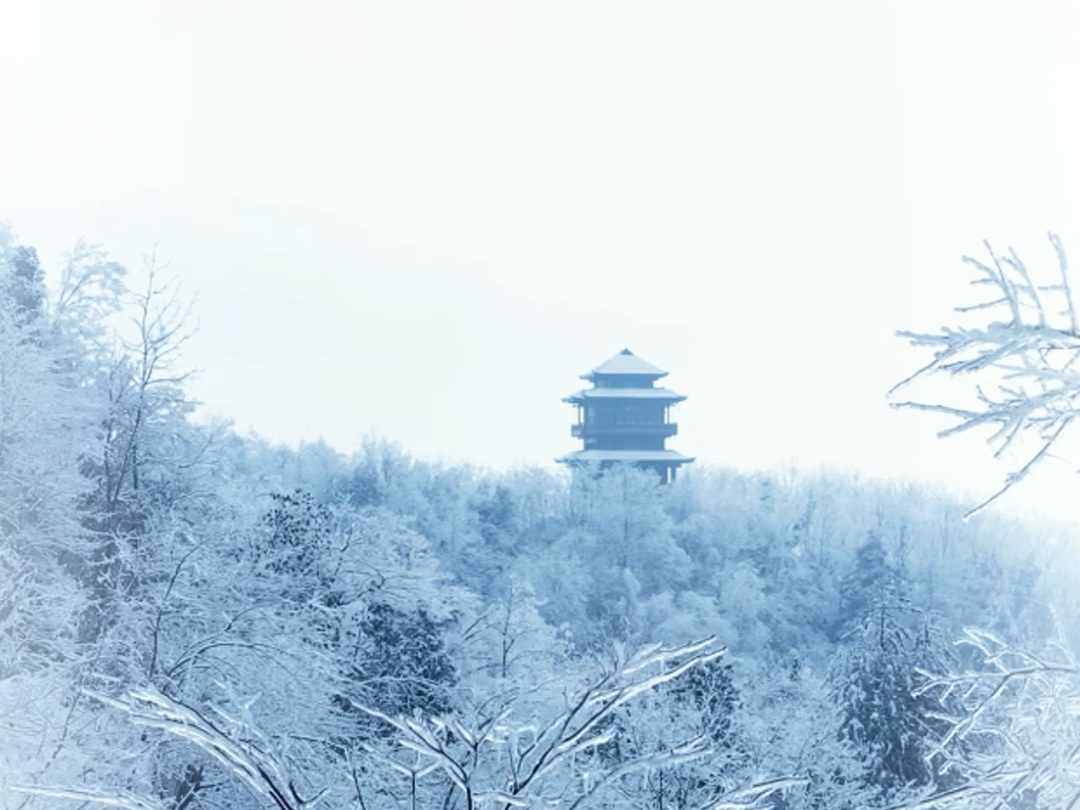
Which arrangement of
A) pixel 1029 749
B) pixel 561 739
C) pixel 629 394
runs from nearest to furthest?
1. pixel 561 739
2. pixel 1029 749
3. pixel 629 394

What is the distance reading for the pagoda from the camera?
165 feet

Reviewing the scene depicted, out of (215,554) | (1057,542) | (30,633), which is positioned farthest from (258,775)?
(1057,542)

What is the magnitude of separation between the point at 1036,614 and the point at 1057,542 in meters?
20.1

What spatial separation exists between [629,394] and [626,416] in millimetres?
1815

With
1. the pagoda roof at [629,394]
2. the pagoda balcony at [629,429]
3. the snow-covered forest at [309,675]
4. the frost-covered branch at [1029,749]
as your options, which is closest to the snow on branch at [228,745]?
the snow-covered forest at [309,675]

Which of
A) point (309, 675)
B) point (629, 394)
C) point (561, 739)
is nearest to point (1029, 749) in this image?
point (561, 739)

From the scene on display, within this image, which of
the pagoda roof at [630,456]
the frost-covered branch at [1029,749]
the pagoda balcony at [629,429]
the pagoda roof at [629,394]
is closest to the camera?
the frost-covered branch at [1029,749]

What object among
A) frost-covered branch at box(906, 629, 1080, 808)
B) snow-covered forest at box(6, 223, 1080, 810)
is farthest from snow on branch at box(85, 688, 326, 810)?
frost-covered branch at box(906, 629, 1080, 808)

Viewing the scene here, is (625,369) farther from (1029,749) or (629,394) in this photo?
(1029,749)

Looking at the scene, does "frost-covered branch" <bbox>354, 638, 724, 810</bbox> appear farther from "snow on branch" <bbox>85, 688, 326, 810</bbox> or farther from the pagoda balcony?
the pagoda balcony

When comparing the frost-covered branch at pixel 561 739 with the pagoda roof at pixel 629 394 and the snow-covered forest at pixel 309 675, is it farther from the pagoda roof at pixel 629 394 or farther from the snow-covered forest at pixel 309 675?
the pagoda roof at pixel 629 394

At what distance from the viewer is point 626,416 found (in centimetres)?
5125

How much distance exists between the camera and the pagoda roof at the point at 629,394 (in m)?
49.7

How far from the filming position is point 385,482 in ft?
173
